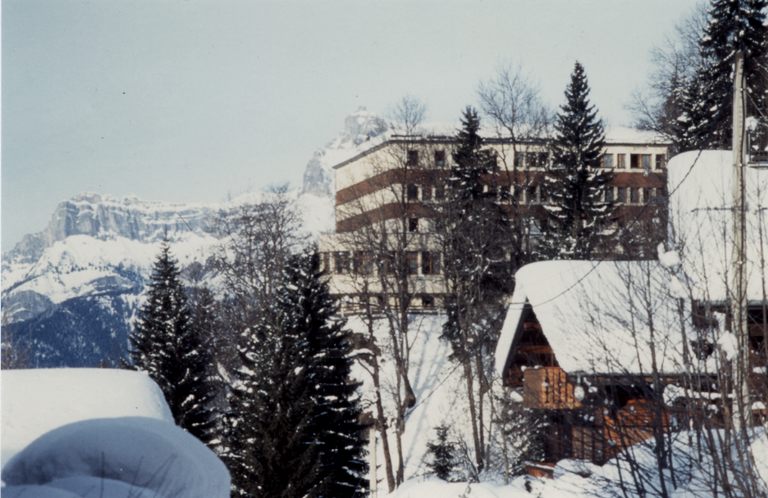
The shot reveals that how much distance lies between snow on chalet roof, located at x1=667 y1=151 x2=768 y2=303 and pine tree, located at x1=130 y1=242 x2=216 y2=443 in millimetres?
16801

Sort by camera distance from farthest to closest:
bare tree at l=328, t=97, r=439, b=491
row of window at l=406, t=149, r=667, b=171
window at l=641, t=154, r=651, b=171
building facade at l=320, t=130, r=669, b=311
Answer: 1. window at l=641, t=154, r=651, b=171
2. row of window at l=406, t=149, r=667, b=171
3. building facade at l=320, t=130, r=669, b=311
4. bare tree at l=328, t=97, r=439, b=491

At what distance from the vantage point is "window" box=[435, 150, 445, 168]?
4256 centimetres

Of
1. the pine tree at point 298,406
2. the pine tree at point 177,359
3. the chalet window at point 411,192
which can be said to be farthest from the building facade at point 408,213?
the pine tree at point 298,406

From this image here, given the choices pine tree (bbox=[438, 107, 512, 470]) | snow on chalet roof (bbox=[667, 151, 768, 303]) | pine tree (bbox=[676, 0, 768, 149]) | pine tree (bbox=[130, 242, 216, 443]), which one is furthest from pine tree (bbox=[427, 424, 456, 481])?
snow on chalet roof (bbox=[667, 151, 768, 303])

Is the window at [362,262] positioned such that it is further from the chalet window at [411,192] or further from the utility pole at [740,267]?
the utility pole at [740,267]

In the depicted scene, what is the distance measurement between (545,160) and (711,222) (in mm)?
36340

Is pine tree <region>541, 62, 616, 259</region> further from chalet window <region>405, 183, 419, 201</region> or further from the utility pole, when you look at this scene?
the utility pole

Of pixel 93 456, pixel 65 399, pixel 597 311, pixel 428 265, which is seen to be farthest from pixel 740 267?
pixel 428 265

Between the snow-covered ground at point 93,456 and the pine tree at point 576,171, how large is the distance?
112 ft

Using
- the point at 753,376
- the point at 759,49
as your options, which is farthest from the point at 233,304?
the point at 753,376

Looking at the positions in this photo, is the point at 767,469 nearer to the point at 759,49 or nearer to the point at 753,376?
the point at 753,376

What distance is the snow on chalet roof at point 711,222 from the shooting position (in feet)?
22.2

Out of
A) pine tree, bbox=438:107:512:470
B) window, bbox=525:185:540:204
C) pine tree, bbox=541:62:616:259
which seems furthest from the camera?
window, bbox=525:185:540:204

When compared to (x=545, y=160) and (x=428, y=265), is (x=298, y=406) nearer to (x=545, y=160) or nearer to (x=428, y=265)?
(x=545, y=160)
